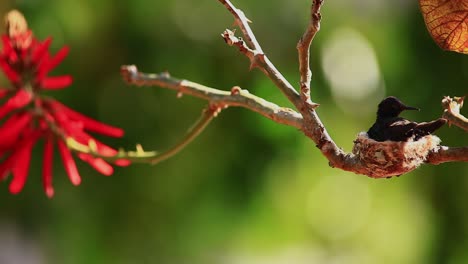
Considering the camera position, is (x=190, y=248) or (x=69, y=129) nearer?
(x=69, y=129)

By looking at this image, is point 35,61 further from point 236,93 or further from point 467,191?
point 467,191

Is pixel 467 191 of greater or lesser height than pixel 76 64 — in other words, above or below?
below

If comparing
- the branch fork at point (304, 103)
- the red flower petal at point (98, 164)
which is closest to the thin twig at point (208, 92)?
the branch fork at point (304, 103)

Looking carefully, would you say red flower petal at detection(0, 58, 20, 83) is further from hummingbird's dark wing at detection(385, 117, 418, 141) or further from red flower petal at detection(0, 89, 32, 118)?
hummingbird's dark wing at detection(385, 117, 418, 141)

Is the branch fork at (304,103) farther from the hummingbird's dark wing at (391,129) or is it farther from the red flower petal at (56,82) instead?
the red flower petal at (56,82)

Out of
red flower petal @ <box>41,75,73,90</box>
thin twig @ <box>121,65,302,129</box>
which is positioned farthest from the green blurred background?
thin twig @ <box>121,65,302,129</box>

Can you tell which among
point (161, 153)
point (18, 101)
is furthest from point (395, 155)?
point (18, 101)

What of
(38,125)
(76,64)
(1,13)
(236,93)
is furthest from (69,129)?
(76,64)
